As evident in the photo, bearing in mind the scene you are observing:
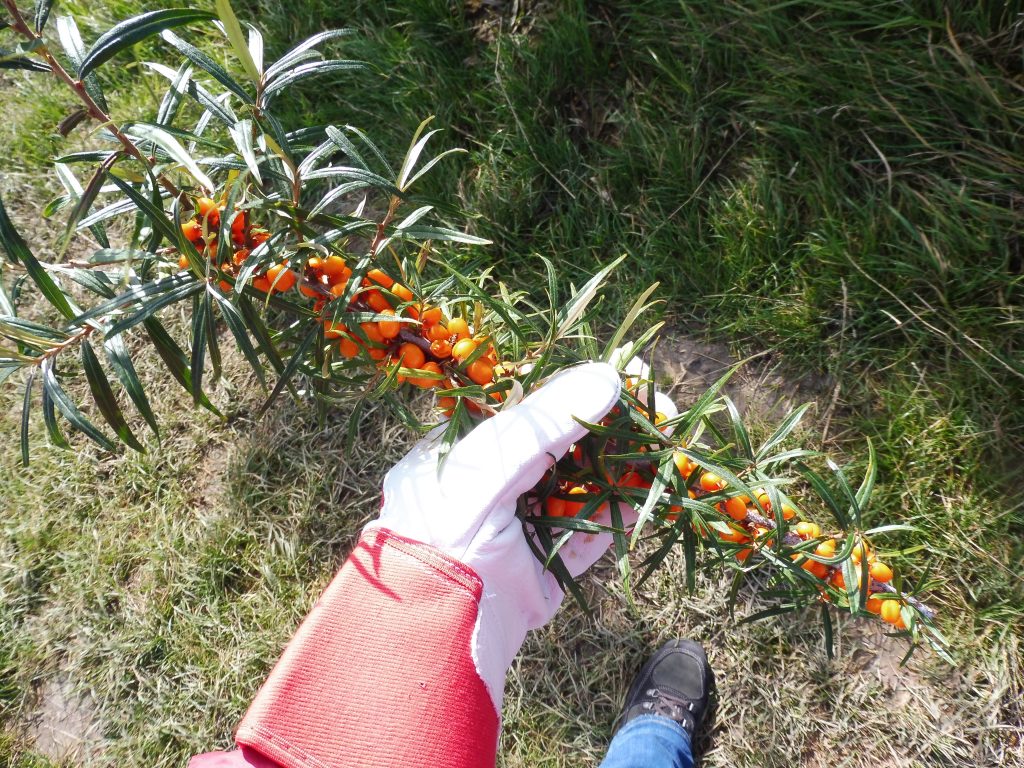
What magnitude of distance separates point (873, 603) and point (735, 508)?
447mm

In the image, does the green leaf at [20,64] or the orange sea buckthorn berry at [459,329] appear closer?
the green leaf at [20,64]

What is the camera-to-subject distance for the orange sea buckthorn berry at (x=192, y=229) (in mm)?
1000

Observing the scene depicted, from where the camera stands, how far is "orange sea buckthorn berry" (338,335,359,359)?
1.11 metres

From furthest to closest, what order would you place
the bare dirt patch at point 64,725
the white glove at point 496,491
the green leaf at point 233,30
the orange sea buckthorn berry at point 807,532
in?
the bare dirt patch at point 64,725 < the orange sea buckthorn berry at point 807,532 < the white glove at point 496,491 < the green leaf at point 233,30

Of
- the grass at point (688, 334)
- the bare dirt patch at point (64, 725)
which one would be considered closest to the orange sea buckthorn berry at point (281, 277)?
the grass at point (688, 334)

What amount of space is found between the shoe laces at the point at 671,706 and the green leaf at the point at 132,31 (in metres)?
1.90

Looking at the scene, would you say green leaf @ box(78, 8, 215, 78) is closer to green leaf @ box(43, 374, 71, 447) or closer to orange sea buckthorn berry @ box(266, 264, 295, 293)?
orange sea buckthorn berry @ box(266, 264, 295, 293)

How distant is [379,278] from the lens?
1132mm

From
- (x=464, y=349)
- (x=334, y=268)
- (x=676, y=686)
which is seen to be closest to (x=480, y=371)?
(x=464, y=349)

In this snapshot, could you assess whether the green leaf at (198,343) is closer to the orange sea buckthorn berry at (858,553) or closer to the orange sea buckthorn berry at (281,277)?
the orange sea buckthorn berry at (281,277)

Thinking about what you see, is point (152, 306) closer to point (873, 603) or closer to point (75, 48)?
point (75, 48)

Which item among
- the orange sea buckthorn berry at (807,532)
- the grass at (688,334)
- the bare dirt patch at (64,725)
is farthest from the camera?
the bare dirt patch at (64,725)

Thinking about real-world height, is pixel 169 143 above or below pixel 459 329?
above

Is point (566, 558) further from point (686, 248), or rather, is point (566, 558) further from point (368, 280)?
point (686, 248)
